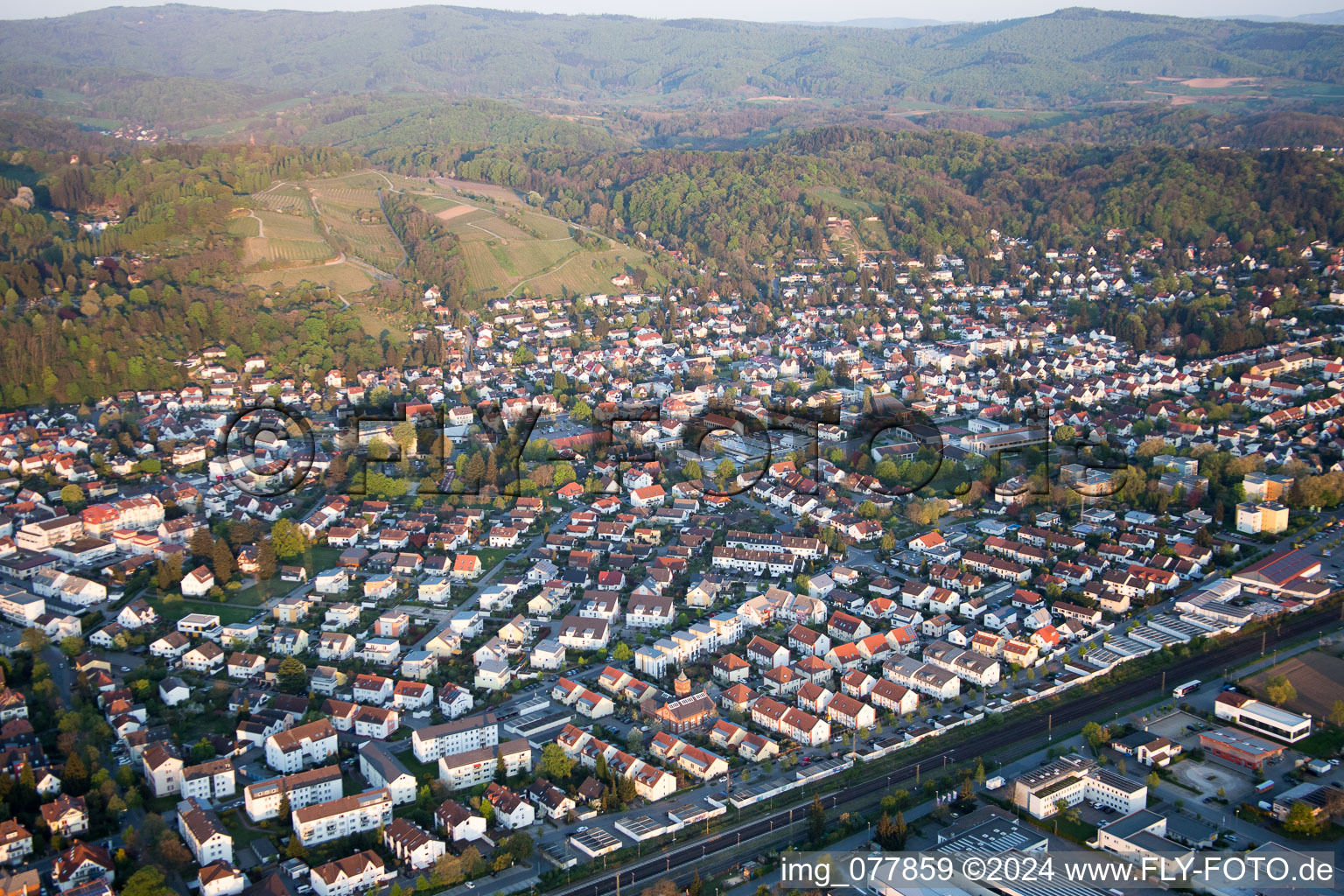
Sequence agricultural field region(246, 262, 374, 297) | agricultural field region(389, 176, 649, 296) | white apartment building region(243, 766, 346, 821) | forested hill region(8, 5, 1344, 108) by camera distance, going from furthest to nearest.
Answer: forested hill region(8, 5, 1344, 108) < agricultural field region(389, 176, 649, 296) < agricultural field region(246, 262, 374, 297) < white apartment building region(243, 766, 346, 821)

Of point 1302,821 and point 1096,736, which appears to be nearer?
point 1302,821

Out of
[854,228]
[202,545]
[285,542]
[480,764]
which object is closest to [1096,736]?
[480,764]

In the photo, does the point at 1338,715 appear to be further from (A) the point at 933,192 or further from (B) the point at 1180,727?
(A) the point at 933,192

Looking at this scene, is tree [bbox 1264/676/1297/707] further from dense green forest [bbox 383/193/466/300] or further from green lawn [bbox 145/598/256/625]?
dense green forest [bbox 383/193/466/300]

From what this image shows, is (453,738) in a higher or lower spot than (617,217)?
lower

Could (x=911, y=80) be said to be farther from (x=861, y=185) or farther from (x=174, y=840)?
(x=174, y=840)

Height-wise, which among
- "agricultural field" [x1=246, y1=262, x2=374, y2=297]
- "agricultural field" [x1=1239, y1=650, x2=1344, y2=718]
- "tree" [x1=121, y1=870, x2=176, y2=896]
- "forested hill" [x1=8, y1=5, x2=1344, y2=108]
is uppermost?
"forested hill" [x1=8, y1=5, x2=1344, y2=108]

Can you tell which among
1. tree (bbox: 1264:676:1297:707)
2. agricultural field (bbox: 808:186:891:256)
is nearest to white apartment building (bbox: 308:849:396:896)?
tree (bbox: 1264:676:1297:707)
